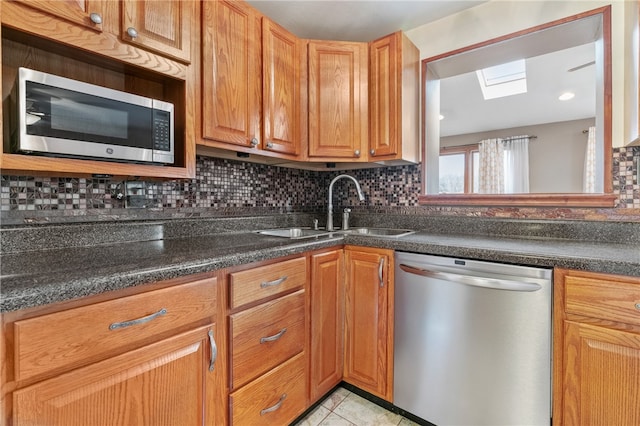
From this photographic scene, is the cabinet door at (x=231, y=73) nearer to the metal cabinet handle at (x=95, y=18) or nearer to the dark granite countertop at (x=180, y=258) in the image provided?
the metal cabinet handle at (x=95, y=18)

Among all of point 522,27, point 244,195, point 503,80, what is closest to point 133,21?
point 244,195

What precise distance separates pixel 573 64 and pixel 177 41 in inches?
138

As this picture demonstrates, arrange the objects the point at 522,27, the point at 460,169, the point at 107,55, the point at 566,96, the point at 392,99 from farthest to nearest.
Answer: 1. the point at 460,169
2. the point at 566,96
3. the point at 392,99
4. the point at 522,27
5. the point at 107,55

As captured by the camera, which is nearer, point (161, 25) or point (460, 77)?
point (161, 25)

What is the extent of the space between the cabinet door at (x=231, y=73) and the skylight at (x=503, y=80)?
2570 mm

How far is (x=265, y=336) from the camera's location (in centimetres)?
122

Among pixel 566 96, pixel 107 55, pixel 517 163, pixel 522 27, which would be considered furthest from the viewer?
pixel 517 163

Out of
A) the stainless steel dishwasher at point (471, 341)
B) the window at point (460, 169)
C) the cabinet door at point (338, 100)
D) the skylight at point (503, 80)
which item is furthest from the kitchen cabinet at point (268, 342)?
the window at point (460, 169)

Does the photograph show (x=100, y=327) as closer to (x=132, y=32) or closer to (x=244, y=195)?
(x=132, y=32)

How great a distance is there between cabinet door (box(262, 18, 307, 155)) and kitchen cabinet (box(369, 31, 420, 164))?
482mm

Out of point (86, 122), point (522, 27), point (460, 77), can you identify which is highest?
point (460, 77)

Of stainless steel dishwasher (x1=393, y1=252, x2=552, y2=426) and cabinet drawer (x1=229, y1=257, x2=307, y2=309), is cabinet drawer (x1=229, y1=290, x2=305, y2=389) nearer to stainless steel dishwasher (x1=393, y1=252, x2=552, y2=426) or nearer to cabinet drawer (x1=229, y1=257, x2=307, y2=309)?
cabinet drawer (x1=229, y1=257, x2=307, y2=309)

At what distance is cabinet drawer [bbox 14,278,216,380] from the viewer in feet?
2.15

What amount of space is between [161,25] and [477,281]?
5.71 feet
